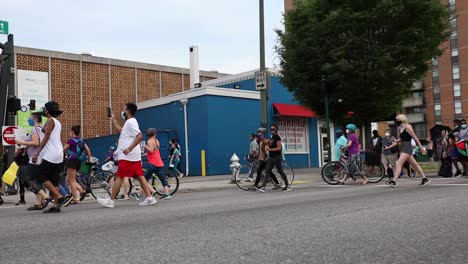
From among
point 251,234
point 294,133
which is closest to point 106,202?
point 251,234

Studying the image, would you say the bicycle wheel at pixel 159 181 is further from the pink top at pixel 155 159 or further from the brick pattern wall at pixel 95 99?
the brick pattern wall at pixel 95 99

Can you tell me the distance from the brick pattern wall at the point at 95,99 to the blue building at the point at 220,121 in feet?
6.32

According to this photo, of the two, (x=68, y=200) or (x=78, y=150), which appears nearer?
(x=68, y=200)

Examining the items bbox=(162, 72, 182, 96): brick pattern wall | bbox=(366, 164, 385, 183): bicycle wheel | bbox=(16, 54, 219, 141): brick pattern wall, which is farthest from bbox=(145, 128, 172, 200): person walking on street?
bbox=(162, 72, 182, 96): brick pattern wall

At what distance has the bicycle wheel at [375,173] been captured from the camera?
13.8 meters

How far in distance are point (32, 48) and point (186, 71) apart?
11.0m

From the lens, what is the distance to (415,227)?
5.50 m

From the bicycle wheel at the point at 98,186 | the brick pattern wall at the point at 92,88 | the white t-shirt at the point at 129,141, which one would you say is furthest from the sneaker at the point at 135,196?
the brick pattern wall at the point at 92,88

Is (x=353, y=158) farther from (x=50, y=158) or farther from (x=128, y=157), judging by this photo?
(x=50, y=158)

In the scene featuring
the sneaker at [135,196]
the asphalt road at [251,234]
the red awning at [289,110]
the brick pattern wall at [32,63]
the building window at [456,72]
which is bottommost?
the sneaker at [135,196]

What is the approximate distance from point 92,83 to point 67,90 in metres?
1.76

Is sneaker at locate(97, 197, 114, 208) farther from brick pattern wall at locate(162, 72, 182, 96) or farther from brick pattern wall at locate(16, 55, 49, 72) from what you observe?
brick pattern wall at locate(162, 72, 182, 96)

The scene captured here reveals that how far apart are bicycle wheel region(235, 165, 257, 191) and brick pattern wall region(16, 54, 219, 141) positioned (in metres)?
18.0

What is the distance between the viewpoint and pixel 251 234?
5309 millimetres
